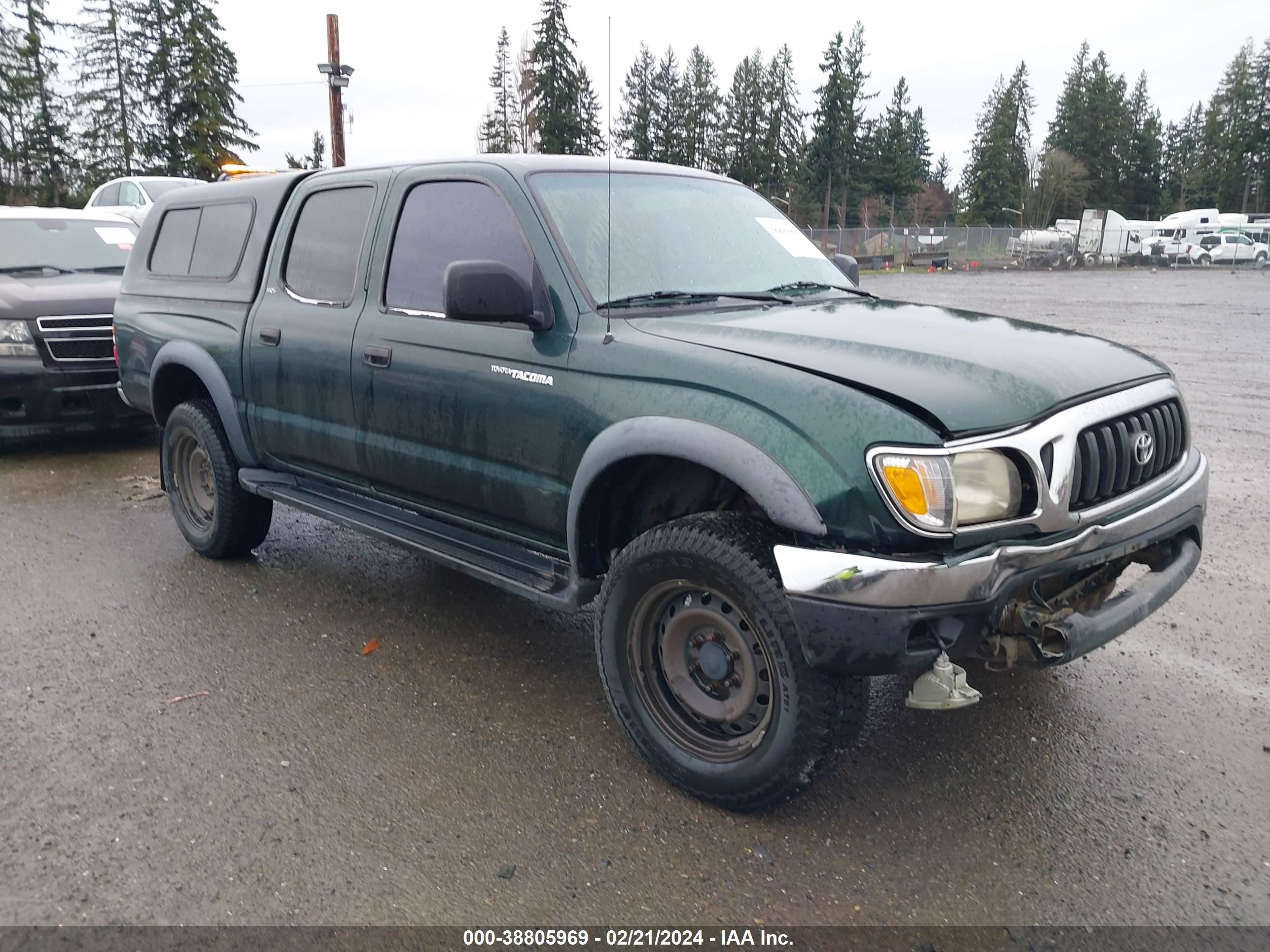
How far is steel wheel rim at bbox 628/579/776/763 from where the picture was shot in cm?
300

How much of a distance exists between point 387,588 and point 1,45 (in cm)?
5559

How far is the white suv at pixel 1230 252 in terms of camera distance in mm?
44312

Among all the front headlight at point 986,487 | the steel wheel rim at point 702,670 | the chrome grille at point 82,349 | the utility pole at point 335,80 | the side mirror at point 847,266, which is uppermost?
the utility pole at point 335,80

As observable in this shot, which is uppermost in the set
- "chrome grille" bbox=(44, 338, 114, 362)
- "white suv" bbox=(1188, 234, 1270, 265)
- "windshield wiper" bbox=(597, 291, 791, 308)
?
"white suv" bbox=(1188, 234, 1270, 265)

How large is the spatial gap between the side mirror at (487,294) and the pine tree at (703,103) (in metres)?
70.7

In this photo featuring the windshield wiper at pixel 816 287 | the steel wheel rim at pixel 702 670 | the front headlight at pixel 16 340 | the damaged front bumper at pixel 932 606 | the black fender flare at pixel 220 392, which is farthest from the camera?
the front headlight at pixel 16 340

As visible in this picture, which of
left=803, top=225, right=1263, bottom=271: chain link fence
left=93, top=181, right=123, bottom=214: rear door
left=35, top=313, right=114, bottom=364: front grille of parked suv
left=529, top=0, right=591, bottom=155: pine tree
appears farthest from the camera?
left=803, top=225, right=1263, bottom=271: chain link fence

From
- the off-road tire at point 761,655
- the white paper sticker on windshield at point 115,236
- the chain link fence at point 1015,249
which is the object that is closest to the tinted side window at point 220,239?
the off-road tire at point 761,655

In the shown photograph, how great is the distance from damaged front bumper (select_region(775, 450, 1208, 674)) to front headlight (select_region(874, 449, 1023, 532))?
3.9 inches

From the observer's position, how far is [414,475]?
4070 mm

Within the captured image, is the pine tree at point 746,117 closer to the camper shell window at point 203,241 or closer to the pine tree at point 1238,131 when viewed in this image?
the pine tree at point 1238,131

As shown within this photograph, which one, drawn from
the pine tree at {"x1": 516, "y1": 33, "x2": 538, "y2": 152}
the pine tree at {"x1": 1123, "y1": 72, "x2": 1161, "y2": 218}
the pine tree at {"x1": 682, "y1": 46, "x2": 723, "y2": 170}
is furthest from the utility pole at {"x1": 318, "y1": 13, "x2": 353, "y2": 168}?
the pine tree at {"x1": 1123, "y1": 72, "x2": 1161, "y2": 218}

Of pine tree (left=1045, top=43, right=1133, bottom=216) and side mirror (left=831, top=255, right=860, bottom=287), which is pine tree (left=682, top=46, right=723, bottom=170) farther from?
side mirror (left=831, top=255, right=860, bottom=287)

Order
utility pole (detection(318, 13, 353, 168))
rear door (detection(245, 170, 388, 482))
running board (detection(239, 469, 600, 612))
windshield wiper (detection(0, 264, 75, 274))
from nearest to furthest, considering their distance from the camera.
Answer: running board (detection(239, 469, 600, 612)) < rear door (detection(245, 170, 388, 482)) < windshield wiper (detection(0, 264, 75, 274)) < utility pole (detection(318, 13, 353, 168))
